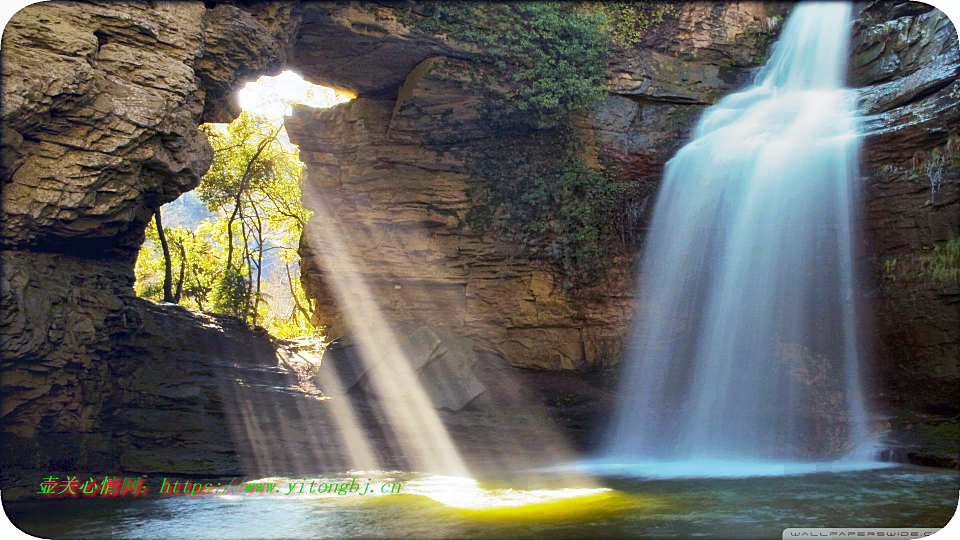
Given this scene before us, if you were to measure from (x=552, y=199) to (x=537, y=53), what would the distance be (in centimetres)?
304

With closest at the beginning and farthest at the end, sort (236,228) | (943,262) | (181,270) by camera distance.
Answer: (943,262)
(181,270)
(236,228)

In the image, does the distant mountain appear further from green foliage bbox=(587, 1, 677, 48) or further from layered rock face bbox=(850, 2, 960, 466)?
layered rock face bbox=(850, 2, 960, 466)

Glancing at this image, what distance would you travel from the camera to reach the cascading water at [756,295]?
10.8m

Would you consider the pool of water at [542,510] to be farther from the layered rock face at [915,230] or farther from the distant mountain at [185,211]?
the distant mountain at [185,211]

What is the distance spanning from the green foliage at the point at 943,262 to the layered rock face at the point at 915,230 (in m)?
0.02

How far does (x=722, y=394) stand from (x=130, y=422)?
31.8ft

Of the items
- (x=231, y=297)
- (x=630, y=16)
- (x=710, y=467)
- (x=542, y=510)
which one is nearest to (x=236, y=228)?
(x=231, y=297)

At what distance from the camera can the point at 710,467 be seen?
10.1 metres

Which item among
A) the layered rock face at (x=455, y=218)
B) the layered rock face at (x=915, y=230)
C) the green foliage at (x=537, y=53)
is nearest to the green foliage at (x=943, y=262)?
the layered rock face at (x=915, y=230)

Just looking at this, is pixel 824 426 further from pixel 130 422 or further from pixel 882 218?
pixel 130 422

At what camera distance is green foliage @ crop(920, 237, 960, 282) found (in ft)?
34.2

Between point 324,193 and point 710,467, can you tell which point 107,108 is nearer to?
point 324,193

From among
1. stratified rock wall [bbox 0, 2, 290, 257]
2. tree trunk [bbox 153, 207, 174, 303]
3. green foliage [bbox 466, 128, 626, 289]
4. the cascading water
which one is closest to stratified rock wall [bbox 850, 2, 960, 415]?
the cascading water

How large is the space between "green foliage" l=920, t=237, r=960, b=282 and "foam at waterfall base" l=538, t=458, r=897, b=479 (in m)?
3.21
